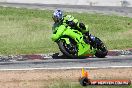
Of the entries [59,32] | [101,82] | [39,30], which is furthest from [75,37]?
[39,30]

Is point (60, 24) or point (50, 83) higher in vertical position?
point (60, 24)

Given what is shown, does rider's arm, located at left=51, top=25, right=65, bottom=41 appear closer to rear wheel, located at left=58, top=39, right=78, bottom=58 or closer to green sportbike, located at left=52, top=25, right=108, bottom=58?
green sportbike, located at left=52, top=25, right=108, bottom=58

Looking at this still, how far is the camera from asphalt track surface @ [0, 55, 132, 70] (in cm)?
1692

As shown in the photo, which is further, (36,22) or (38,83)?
(36,22)

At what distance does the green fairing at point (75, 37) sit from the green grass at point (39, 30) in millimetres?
2596

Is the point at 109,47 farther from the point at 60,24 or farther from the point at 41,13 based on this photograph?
the point at 41,13

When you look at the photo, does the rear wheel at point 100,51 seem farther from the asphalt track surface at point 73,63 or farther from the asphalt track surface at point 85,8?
the asphalt track surface at point 85,8

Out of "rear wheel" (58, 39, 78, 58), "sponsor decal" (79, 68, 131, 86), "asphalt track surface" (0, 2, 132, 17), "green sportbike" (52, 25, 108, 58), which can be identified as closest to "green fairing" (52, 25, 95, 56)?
"green sportbike" (52, 25, 108, 58)

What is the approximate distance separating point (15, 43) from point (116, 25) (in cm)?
875

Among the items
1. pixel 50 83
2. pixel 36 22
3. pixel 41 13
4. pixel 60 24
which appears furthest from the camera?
pixel 41 13

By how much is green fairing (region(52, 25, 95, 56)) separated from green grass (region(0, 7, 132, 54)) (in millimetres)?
2596

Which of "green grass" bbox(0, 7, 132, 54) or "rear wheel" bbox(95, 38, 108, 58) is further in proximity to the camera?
"green grass" bbox(0, 7, 132, 54)

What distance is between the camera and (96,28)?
27.8 metres

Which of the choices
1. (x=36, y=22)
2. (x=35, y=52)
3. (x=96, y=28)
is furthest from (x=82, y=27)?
(x=36, y=22)
